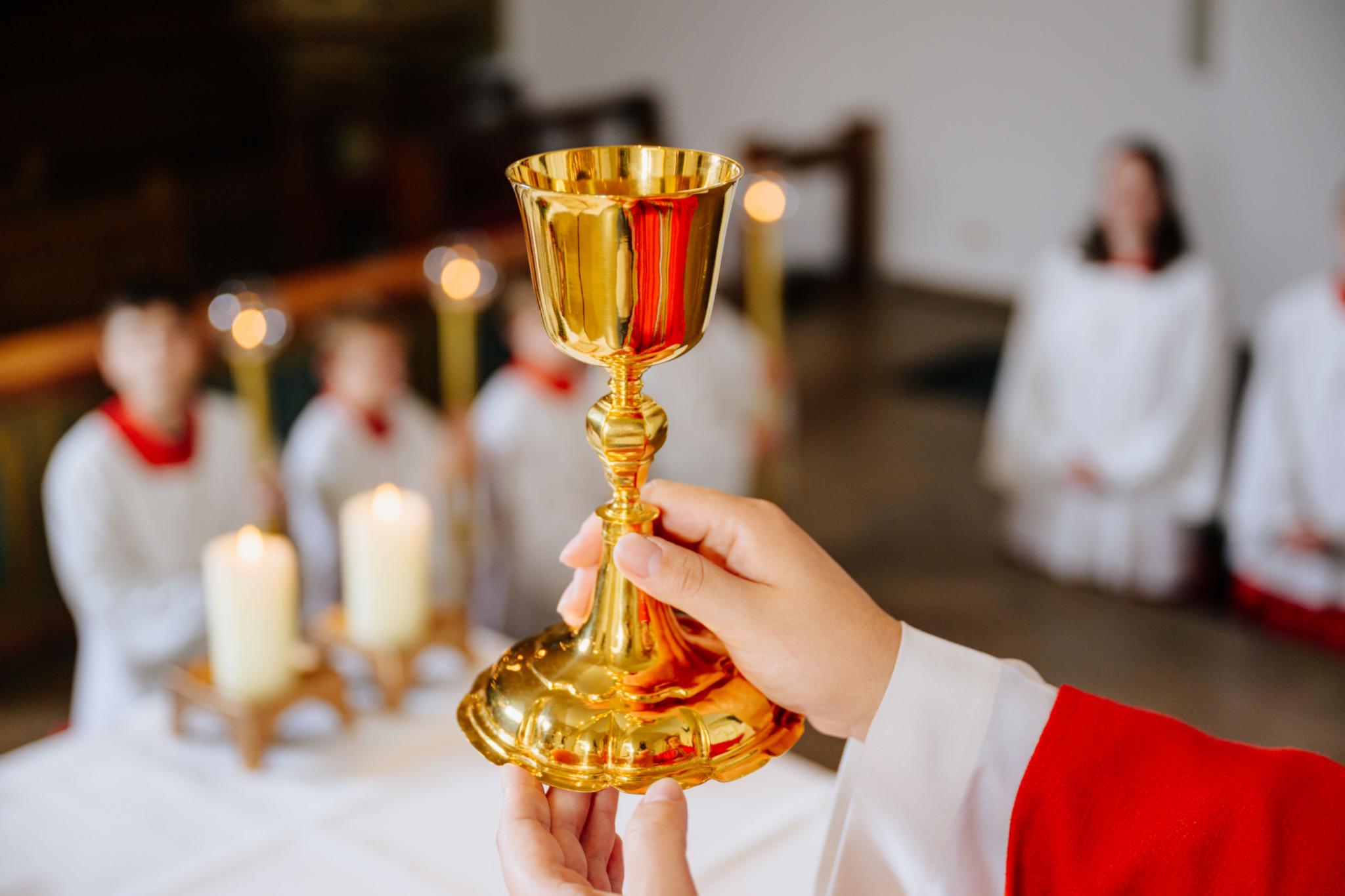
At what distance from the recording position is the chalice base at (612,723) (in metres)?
0.88

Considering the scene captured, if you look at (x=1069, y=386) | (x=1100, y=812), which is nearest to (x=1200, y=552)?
(x=1069, y=386)

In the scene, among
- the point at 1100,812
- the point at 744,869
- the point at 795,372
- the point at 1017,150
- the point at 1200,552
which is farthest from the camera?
the point at 1017,150

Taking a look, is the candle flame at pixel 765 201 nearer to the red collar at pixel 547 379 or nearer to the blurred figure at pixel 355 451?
the blurred figure at pixel 355 451

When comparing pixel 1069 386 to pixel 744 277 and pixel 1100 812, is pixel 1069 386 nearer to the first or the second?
pixel 744 277

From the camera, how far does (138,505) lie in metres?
2.92

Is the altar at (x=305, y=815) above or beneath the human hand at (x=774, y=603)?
beneath

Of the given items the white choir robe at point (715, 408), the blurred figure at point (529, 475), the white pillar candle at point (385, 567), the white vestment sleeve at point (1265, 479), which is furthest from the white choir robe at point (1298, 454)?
the white pillar candle at point (385, 567)

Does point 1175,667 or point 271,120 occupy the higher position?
point 271,120

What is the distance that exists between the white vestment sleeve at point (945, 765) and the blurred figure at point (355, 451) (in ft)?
6.91

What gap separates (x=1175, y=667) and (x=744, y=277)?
11.8 ft

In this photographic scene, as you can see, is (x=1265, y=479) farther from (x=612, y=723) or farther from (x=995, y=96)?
(x=995, y=96)

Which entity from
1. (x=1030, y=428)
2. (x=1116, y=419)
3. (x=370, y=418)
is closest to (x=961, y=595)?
(x=1030, y=428)

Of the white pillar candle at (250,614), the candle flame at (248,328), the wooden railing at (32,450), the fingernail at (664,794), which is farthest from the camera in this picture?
the wooden railing at (32,450)

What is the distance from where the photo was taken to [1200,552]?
448 centimetres
